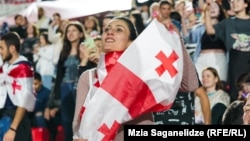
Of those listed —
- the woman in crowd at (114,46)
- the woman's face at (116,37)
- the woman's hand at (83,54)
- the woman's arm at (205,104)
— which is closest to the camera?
the woman in crowd at (114,46)

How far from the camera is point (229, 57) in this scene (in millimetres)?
7949

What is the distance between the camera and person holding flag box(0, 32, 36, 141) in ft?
24.5

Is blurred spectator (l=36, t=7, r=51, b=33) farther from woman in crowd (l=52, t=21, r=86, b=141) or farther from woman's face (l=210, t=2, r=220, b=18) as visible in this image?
woman's face (l=210, t=2, r=220, b=18)

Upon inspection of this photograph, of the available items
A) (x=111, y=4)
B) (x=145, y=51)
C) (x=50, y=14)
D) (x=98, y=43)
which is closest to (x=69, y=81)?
(x=98, y=43)

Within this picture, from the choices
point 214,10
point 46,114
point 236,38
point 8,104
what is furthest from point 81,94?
point 46,114

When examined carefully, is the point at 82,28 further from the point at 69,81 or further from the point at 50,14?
the point at 50,14

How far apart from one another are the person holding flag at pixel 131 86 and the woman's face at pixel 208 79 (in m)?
3.05

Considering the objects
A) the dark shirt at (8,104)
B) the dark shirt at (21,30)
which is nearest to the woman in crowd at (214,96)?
the dark shirt at (8,104)

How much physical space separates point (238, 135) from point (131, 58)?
0.79 meters

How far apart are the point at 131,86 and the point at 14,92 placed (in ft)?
10.1

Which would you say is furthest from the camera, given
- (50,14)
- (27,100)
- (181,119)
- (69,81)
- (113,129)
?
(50,14)

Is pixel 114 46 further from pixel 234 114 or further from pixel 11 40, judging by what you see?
pixel 11 40

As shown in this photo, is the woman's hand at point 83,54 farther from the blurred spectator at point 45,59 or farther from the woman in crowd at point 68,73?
the blurred spectator at point 45,59

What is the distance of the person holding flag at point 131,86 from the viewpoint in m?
4.76
